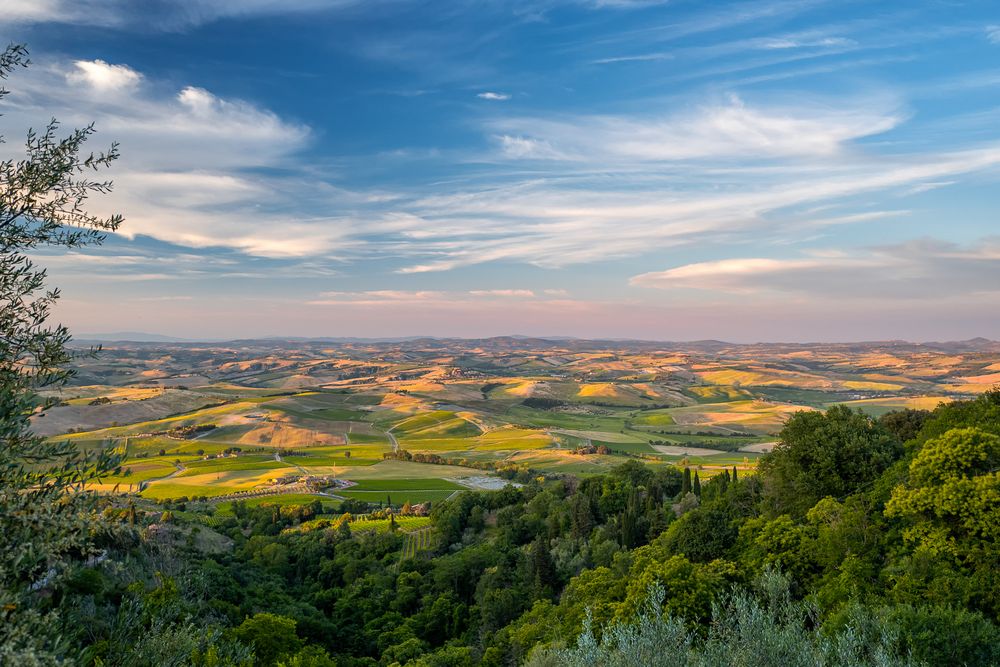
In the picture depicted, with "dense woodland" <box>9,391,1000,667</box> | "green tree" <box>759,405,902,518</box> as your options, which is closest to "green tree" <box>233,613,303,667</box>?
"dense woodland" <box>9,391,1000,667</box>

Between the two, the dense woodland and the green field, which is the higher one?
the dense woodland

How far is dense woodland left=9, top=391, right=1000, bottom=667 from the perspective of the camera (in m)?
19.4

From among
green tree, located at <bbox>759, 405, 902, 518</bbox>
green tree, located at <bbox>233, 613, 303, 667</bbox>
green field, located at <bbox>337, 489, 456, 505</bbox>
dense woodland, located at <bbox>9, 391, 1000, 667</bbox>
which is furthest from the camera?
green field, located at <bbox>337, 489, 456, 505</bbox>

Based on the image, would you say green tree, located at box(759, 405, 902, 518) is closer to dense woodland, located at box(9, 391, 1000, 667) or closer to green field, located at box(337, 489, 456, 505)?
dense woodland, located at box(9, 391, 1000, 667)

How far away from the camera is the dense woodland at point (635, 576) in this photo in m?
19.4

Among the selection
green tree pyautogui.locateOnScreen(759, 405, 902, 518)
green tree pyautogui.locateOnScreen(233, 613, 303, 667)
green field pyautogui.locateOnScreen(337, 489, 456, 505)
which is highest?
green tree pyautogui.locateOnScreen(759, 405, 902, 518)

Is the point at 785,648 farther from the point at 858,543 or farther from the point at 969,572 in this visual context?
the point at 858,543

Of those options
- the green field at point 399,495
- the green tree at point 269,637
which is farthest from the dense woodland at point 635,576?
the green field at point 399,495

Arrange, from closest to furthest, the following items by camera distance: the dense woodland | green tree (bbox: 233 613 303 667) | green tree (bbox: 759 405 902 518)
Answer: the dense woodland, green tree (bbox: 233 613 303 667), green tree (bbox: 759 405 902 518)

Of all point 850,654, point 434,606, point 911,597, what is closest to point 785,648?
point 850,654

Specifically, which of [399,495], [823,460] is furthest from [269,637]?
[399,495]

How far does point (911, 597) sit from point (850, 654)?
1562cm

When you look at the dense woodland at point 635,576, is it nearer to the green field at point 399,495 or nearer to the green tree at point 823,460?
the green tree at point 823,460

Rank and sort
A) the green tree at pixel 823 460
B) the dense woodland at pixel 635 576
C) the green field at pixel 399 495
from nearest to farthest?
the dense woodland at pixel 635 576 → the green tree at pixel 823 460 → the green field at pixel 399 495
